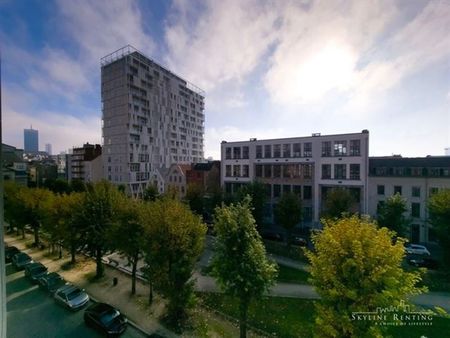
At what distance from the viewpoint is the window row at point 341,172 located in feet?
97.2

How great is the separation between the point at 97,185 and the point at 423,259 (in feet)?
98.8

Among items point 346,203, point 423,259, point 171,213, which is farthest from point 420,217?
point 171,213

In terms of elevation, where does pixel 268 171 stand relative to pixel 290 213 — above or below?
above

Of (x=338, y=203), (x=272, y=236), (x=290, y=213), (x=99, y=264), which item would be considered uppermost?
(x=338, y=203)

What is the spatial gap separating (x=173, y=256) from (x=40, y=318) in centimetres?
867

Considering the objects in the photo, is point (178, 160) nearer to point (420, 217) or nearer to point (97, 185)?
point (97, 185)

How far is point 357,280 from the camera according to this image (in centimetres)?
766

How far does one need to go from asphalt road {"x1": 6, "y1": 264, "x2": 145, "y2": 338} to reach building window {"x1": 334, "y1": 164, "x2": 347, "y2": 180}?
28710 mm

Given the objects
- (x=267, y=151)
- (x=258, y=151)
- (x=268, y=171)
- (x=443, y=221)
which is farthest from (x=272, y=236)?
(x=443, y=221)

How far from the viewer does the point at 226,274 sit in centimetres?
1074

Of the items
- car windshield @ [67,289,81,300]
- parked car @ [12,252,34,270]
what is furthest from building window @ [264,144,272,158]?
parked car @ [12,252,34,270]

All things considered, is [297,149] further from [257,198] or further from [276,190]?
Result: [257,198]

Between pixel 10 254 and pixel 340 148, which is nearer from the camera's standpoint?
pixel 10 254

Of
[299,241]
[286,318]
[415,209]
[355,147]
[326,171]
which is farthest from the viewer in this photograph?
[326,171]
